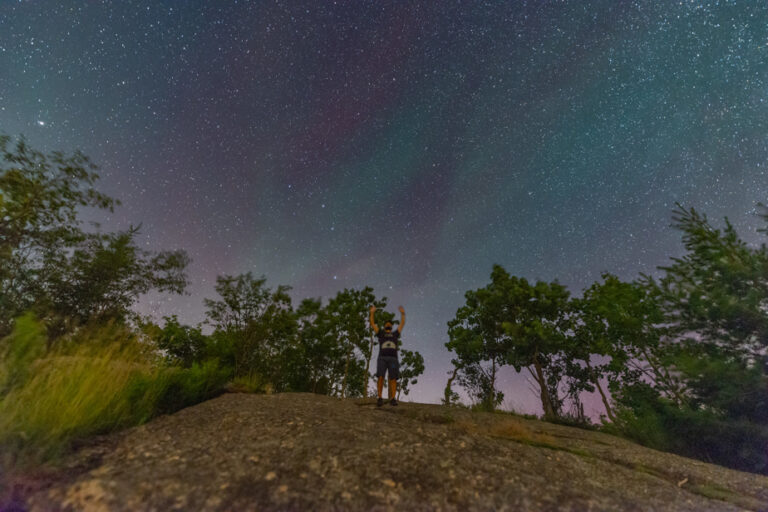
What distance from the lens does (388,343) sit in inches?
340

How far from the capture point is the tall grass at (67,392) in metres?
3.19

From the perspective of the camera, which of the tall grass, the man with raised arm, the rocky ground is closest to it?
the rocky ground

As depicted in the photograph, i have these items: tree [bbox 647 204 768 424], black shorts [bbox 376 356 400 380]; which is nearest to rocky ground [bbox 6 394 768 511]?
black shorts [bbox 376 356 400 380]

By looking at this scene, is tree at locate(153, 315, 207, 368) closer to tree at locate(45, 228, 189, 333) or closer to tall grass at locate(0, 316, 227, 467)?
tree at locate(45, 228, 189, 333)

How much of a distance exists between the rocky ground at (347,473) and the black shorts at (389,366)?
9.98 ft

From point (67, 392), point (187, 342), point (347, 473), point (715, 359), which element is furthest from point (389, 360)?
point (187, 342)

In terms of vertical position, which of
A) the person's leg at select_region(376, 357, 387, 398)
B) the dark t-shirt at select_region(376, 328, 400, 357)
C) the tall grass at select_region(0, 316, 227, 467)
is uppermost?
the dark t-shirt at select_region(376, 328, 400, 357)

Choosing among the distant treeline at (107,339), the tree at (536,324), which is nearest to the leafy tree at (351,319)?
the distant treeline at (107,339)

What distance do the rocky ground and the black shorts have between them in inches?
120

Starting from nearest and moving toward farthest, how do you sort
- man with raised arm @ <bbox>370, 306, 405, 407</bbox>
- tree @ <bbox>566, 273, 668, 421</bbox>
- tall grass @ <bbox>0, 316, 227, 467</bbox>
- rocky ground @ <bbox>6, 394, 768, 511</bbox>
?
rocky ground @ <bbox>6, 394, 768, 511</bbox>, tall grass @ <bbox>0, 316, 227, 467</bbox>, man with raised arm @ <bbox>370, 306, 405, 407</bbox>, tree @ <bbox>566, 273, 668, 421</bbox>

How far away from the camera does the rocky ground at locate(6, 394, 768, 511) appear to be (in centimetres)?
265

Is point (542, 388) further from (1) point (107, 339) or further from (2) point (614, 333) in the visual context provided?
(1) point (107, 339)

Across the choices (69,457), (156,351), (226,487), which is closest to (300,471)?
(226,487)

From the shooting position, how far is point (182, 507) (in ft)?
7.96
